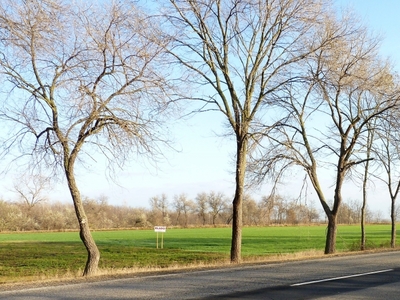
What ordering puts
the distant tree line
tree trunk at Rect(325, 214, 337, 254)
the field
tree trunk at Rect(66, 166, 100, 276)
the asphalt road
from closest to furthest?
the asphalt road, tree trunk at Rect(66, 166, 100, 276), the field, tree trunk at Rect(325, 214, 337, 254), the distant tree line

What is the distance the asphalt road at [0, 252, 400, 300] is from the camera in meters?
10.3

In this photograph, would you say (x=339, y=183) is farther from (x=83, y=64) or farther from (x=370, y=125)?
(x=83, y=64)

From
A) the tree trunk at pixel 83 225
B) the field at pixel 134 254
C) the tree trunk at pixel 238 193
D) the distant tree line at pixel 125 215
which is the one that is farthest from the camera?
the distant tree line at pixel 125 215

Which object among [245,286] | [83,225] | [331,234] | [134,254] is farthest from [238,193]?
[134,254]

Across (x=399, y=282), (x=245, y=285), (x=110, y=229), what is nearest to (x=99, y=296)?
(x=245, y=285)

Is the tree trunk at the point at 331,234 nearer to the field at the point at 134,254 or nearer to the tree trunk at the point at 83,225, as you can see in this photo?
the field at the point at 134,254

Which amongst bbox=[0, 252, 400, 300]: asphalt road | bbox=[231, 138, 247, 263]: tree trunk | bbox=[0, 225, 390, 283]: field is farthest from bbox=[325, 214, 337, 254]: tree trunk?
bbox=[0, 252, 400, 300]: asphalt road

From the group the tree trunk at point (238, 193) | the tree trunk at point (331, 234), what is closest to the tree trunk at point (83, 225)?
the tree trunk at point (238, 193)

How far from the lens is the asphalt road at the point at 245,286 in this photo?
33.9 feet

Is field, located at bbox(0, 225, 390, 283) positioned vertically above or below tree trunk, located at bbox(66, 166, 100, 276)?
below

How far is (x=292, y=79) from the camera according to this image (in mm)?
19969

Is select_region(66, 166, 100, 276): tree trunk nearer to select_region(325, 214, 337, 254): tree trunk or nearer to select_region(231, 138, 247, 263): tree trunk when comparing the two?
select_region(231, 138, 247, 263): tree trunk

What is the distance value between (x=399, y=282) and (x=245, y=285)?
4.13 metres

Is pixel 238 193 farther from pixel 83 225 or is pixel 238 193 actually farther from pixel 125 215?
pixel 125 215
